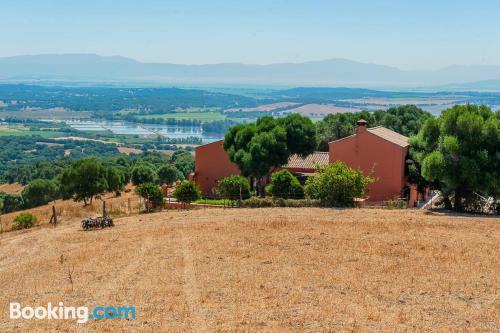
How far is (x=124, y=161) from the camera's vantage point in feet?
333

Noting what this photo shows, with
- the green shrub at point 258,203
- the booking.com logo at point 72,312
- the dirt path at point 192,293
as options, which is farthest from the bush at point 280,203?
the booking.com logo at point 72,312

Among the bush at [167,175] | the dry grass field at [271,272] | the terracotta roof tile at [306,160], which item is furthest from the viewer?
the bush at [167,175]

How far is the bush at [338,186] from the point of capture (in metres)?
27.2

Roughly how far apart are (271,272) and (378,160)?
2004 cm

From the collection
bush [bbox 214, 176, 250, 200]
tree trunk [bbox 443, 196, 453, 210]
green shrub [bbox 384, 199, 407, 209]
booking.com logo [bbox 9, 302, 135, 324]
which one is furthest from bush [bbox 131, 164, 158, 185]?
booking.com logo [bbox 9, 302, 135, 324]

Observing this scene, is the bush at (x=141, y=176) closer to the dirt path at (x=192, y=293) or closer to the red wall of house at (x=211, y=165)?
the red wall of house at (x=211, y=165)

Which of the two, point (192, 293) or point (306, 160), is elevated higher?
point (192, 293)

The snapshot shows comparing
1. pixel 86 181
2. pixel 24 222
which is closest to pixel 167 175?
pixel 86 181

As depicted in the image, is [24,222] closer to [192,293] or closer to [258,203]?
[258,203]

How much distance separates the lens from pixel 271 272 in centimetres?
1564

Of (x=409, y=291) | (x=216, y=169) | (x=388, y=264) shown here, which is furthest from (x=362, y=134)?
(x=409, y=291)

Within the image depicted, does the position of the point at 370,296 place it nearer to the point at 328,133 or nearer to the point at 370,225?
the point at 370,225

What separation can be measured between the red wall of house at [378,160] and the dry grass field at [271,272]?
28.9 ft

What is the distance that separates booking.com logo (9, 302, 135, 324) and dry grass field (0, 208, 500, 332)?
0.88ft
